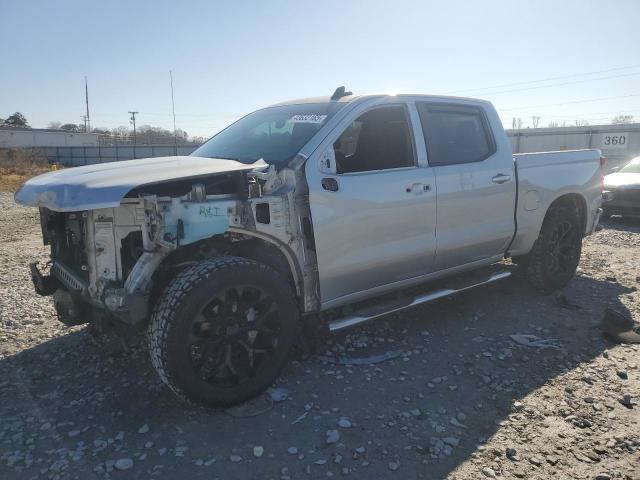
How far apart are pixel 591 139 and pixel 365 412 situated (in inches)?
1030

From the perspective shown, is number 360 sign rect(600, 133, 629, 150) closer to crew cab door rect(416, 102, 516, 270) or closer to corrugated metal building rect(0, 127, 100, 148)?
crew cab door rect(416, 102, 516, 270)

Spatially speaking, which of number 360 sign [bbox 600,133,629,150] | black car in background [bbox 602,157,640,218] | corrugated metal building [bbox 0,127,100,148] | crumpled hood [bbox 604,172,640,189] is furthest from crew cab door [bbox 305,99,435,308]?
corrugated metal building [bbox 0,127,100,148]

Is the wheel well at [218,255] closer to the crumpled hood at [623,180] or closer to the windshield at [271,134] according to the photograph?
the windshield at [271,134]

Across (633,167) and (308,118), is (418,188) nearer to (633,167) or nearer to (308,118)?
(308,118)

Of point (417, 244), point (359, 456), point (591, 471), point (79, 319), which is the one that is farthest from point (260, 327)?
point (591, 471)

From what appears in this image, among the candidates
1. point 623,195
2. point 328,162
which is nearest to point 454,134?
point 328,162

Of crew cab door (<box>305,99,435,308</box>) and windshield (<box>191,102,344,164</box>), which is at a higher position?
windshield (<box>191,102,344,164</box>)

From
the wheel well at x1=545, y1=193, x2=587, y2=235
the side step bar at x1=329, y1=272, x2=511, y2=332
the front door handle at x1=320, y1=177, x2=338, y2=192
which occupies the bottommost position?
the side step bar at x1=329, y1=272, x2=511, y2=332

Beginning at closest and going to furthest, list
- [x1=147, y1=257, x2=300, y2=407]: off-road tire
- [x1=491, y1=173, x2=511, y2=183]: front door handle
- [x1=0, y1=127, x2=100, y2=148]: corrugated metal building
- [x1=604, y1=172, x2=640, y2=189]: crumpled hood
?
[x1=147, y1=257, x2=300, y2=407]: off-road tire < [x1=491, y1=173, x2=511, y2=183]: front door handle < [x1=604, y1=172, x2=640, y2=189]: crumpled hood < [x1=0, y1=127, x2=100, y2=148]: corrugated metal building

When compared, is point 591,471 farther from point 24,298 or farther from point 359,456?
point 24,298

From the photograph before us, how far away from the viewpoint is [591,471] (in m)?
2.66

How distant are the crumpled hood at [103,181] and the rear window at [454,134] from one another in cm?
153

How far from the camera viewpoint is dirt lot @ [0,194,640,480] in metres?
2.69

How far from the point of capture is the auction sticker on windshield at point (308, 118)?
378cm
